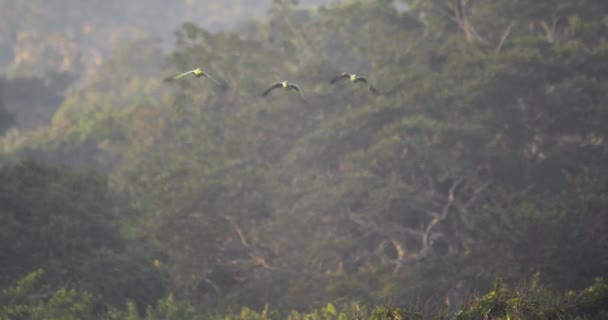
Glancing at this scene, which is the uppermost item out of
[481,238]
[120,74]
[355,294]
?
[120,74]

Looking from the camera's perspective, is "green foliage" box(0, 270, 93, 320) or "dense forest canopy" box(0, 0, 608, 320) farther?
"dense forest canopy" box(0, 0, 608, 320)

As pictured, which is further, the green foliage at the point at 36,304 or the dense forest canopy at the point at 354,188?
the dense forest canopy at the point at 354,188

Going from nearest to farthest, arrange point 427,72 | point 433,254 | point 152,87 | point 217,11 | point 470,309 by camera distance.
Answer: point 470,309 → point 433,254 → point 427,72 → point 152,87 → point 217,11

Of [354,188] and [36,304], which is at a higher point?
[354,188]

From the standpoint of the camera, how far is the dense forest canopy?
22.6 m

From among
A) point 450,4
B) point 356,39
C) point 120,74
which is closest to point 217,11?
point 120,74

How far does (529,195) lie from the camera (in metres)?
27.4

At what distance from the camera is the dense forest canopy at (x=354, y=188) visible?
2256cm

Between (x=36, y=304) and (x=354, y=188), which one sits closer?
(x=36, y=304)

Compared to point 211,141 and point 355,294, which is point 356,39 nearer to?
point 211,141

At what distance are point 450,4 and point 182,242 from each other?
66.0 feet

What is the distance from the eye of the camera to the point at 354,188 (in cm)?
3216

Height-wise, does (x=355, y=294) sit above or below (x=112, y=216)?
below

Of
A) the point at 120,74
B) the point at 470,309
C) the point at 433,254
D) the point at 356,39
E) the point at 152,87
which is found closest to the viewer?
the point at 470,309
